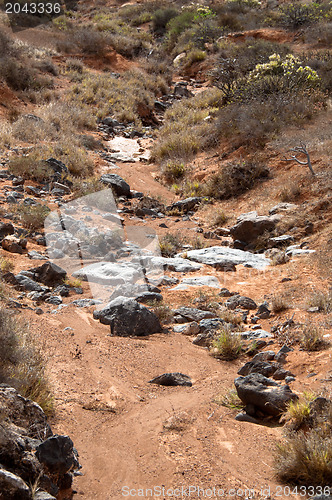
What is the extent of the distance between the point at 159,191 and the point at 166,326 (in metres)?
6.09

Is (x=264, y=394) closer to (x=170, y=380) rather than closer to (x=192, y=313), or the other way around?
(x=170, y=380)

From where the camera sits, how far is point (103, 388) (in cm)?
340

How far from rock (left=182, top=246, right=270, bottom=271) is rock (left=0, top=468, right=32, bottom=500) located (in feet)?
16.5

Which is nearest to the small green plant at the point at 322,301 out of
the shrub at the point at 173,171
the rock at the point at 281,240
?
the rock at the point at 281,240

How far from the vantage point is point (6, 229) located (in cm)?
662

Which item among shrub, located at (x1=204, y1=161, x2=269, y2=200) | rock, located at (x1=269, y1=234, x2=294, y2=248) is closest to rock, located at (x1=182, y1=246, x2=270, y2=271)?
rock, located at (x1=269, y1=234, x2=294, y2=248)

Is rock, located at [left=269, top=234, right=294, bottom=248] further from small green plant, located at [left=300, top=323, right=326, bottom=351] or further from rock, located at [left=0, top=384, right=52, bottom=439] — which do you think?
rock, located at [left=0, top=384, right=52, bottom=439]

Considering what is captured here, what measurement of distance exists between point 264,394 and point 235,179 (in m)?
7.07

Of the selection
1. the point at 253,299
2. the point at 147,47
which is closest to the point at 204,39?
the point at 147,47

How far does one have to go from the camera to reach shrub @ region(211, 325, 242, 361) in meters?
4.24

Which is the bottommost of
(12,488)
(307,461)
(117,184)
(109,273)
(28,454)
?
(117,184)

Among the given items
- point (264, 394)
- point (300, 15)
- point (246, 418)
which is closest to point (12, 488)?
point (246, 418)

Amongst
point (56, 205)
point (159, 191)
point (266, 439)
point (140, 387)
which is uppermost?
point (266, 439)

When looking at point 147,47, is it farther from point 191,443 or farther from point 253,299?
point 191,443
